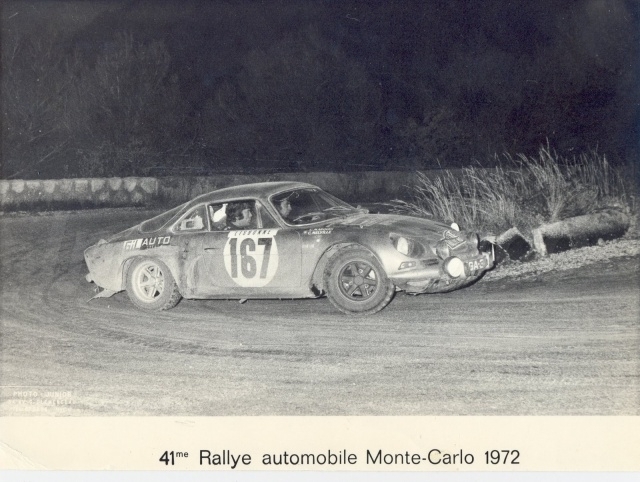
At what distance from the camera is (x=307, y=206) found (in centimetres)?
636

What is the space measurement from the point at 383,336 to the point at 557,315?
1545 millimetres

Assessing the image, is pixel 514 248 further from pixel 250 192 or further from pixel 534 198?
pixel 250 192

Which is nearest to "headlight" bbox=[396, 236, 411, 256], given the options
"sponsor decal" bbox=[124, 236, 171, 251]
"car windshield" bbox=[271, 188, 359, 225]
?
"car windshield" bbox=[271, 188, 359, 225]

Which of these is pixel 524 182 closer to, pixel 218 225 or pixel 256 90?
pixel 218 225

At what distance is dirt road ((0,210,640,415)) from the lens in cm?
435

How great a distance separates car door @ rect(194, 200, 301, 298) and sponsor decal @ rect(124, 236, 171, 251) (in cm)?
43

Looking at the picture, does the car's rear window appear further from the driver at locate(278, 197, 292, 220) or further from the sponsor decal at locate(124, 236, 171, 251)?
the driver at locate(278, 197, 292, 220)

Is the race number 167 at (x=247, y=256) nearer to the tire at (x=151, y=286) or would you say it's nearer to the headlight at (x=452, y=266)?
the tire at (x=151, y=286)

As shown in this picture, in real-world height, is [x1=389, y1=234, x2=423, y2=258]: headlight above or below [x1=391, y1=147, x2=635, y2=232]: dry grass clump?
below

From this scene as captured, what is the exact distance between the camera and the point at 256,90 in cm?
1295

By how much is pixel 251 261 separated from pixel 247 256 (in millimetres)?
63

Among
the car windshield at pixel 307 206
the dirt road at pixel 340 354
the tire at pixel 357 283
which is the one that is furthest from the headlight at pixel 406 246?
the car windshield at pixel 307 206

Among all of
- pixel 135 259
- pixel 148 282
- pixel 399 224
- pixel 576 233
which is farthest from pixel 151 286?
pixel 576 233
